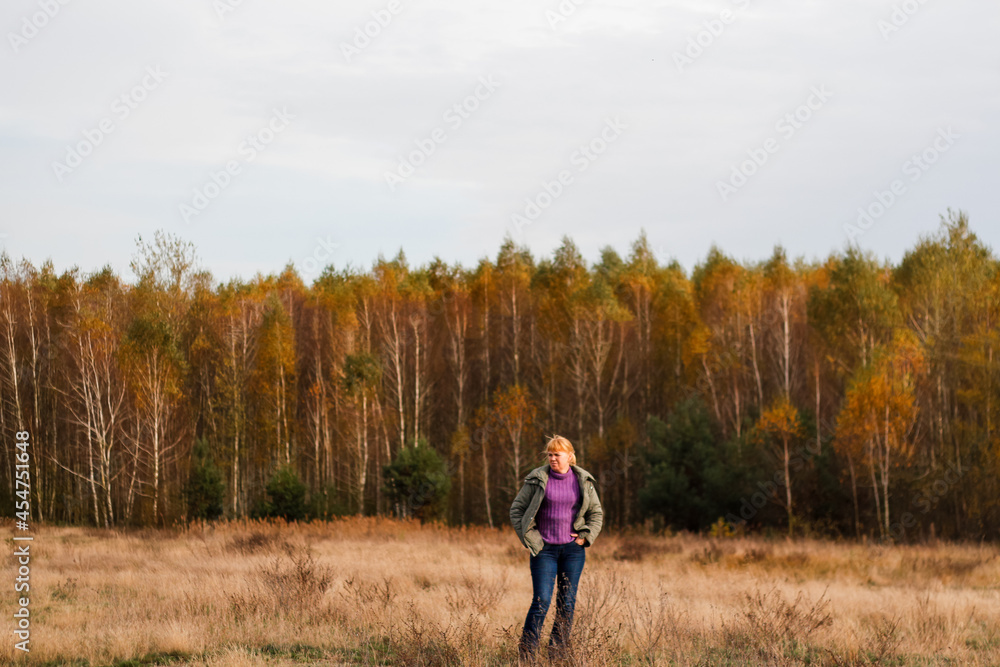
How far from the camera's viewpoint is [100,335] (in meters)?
30.3

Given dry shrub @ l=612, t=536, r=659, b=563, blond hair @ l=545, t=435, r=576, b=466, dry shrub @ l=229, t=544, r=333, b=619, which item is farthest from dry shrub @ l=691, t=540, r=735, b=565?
blond hair @ l=545, t=435, r=576, b=466

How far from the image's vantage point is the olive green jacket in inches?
265

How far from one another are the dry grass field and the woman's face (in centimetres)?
117

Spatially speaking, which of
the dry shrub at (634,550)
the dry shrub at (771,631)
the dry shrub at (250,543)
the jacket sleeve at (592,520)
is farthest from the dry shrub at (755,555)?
the jacket sleeve at (592,520)

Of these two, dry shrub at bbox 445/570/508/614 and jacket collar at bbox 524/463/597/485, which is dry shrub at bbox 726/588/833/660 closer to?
jacket collar at bbox 524/463/597/485

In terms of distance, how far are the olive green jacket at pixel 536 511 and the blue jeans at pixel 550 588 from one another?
10 cm

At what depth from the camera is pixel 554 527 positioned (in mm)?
6770

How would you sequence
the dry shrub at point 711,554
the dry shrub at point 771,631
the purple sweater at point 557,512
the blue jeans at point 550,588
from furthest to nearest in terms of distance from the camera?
the dry shrub at point 711,554 → the dry shrub at point 771,631 → the purple sweater at point 557,512 → the blue jeans at point 550,588

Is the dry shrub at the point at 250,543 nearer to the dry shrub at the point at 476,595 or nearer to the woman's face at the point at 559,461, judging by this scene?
the dry shrub at the point at 476,595

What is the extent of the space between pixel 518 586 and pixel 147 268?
25268 mm

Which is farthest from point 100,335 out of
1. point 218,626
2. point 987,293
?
point 987,293

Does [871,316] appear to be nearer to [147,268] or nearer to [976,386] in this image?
[976,386]

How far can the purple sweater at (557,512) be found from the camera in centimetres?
677

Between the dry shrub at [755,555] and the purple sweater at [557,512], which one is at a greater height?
the purple sweater at [557,512]
